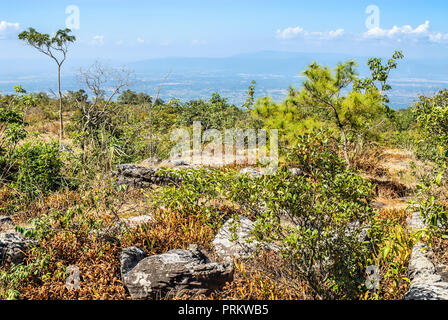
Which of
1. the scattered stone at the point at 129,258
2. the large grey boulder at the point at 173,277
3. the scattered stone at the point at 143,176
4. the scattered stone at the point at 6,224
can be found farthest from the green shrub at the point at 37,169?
the large grey boulder at the point at 173,277

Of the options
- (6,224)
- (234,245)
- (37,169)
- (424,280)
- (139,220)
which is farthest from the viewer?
(37,169)

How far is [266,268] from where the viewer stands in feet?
14.4

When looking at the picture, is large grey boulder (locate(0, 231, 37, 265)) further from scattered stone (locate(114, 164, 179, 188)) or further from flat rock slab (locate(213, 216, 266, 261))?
scattered stone (locate(114, 164, 179, 188))

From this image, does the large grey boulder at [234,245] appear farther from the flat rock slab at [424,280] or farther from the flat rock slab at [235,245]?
the flat rock slab at [424,280]

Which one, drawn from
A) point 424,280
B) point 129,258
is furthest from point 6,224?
point 424,280

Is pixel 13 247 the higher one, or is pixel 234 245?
pixel 13 247

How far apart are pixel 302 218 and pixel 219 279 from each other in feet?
4.48

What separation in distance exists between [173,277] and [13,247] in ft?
7.92

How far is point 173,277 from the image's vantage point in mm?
3949

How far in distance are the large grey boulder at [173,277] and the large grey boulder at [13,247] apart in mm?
1661

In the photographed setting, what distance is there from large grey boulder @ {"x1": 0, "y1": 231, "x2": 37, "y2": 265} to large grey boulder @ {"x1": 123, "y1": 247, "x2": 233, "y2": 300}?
1.66 metres

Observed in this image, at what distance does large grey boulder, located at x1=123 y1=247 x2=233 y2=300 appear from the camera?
390cm

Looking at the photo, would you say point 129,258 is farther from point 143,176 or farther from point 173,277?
point 143,176

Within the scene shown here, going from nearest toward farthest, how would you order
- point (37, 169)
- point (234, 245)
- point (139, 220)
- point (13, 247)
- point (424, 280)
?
point (424, 280) < point (13, 247) < point (234, 245) < point (139, 220) < point (37, 169)
